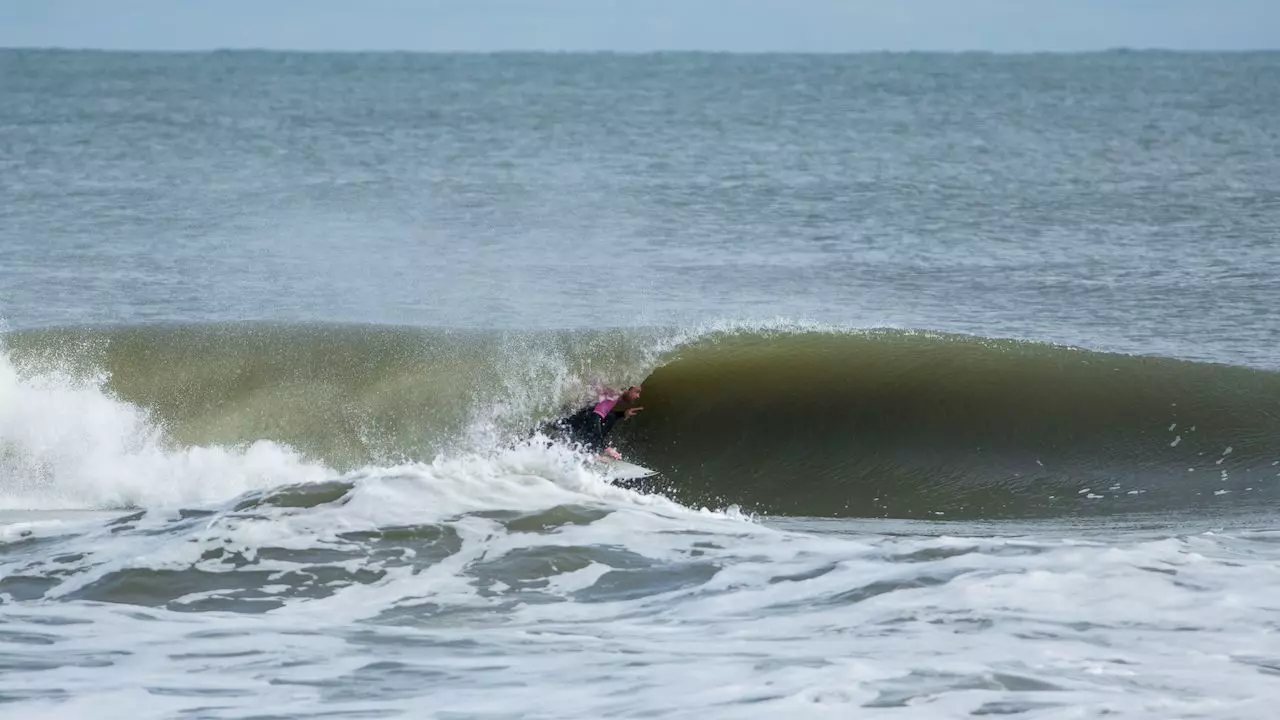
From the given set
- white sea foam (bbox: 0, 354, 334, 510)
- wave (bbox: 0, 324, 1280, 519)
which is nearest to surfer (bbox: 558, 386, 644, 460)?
wave (bbox: 0, 324, 1280, 519)

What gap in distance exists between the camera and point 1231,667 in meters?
4.80

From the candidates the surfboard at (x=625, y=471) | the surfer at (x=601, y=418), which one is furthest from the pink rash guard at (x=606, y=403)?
the surfboard at (x=625, y=471)

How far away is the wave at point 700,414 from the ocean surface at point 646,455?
35mm

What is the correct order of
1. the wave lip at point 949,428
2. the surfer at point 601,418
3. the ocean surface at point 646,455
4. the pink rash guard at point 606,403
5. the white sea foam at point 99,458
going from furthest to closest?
the pink rash guard at point 606,403 → the surfer at point 601,418 → the white sea foam at point 99,458 → the wave lip at point 949,428 → the ocean surface at point 646,455

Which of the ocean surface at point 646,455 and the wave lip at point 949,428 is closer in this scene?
the ocean surface at point 646,455

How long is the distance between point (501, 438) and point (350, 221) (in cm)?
1022

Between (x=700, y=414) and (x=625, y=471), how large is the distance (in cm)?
98

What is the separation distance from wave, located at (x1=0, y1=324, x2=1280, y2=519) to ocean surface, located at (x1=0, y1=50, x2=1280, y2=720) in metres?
0.03

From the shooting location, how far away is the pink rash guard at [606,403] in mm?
9016

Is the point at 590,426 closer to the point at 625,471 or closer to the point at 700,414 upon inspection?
the point at 625,471

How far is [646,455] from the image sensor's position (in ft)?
28.6

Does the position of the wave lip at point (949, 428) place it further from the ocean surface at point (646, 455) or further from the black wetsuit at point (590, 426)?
the black wetsuit at point (590, 426)

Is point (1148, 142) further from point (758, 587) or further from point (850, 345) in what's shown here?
point (758, 587)

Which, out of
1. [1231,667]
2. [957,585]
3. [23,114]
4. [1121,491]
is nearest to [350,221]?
[1121,491]
